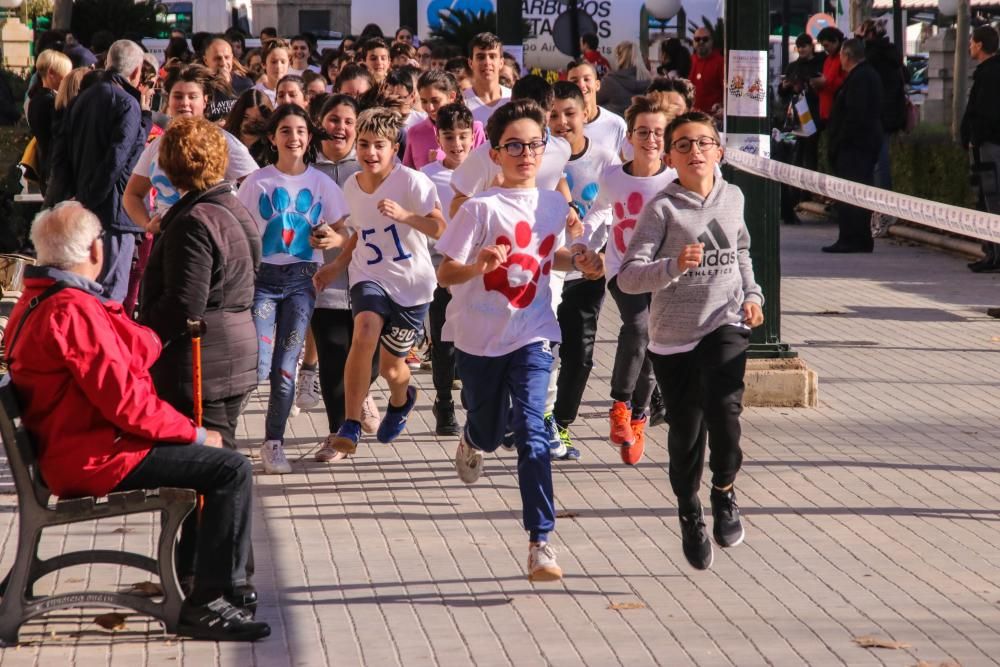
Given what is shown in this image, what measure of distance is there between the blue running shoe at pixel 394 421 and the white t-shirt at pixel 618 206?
123 cm

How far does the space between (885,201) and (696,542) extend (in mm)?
2727

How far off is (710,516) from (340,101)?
3.16m

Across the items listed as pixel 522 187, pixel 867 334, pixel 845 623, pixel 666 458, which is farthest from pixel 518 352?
pixel 867 334

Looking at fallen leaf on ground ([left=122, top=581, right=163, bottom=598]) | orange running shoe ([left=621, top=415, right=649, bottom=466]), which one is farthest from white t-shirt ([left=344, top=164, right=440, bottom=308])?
fallen leaf on ground ([left=122, top=581, right=163, bottom=598])

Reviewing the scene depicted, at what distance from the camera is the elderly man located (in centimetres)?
537

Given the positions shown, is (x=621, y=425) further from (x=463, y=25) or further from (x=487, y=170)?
(x=463, y=25)

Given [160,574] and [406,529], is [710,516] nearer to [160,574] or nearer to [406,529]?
[406,529]

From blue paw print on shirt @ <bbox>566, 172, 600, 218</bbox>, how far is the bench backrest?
3955 millimetres

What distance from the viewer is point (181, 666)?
5.54m

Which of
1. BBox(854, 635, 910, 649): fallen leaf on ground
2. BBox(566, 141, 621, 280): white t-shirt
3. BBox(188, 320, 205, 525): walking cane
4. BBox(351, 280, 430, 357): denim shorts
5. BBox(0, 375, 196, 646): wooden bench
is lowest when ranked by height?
BBox(854, 635, 910, 649): fallen leaf on ground

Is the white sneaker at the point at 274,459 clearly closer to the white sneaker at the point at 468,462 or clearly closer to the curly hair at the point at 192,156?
the white sneaker at the point at 468,462

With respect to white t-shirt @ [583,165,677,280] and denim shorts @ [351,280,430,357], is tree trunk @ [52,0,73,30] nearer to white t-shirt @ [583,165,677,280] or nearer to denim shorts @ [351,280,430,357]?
denim shorts @ [351,280,430,357]

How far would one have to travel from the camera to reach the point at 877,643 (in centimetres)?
568

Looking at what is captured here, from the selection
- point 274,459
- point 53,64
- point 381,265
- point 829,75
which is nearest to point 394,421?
point 274,459
